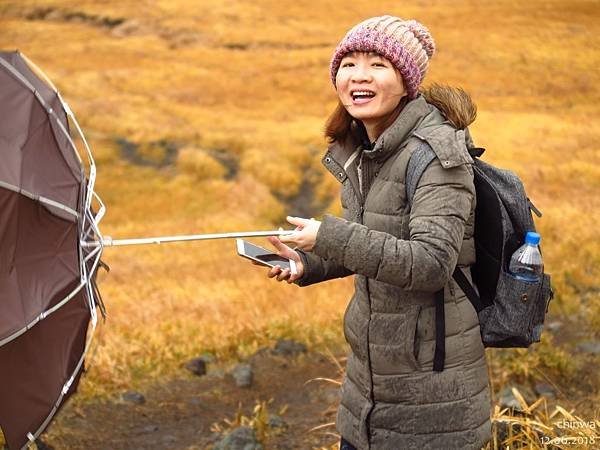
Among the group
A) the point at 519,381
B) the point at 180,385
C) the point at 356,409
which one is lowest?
the point at 180,385

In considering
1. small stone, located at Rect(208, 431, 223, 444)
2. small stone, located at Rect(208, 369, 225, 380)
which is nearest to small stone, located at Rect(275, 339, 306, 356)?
small stone, located at Rect(208, 369, 225, 380)

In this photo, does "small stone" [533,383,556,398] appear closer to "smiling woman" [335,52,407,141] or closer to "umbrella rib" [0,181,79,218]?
"smiling woman" [335,52,407,141]

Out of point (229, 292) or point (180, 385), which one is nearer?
point (180, 385)

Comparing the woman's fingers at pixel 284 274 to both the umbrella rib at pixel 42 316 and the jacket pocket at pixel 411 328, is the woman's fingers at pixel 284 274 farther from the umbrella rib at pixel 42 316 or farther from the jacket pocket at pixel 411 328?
the umbrella rib at pixel 42 316

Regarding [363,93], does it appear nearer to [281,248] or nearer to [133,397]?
[281,248]

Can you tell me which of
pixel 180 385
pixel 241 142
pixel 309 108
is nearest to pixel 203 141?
pixel 241 142

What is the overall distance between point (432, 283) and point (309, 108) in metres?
24.7

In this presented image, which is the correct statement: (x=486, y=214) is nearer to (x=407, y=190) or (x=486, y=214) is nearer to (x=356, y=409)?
(x=407, y=190)

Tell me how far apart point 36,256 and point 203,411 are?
12.2 ft

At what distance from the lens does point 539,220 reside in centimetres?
1227

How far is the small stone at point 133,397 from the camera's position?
21.0 feet

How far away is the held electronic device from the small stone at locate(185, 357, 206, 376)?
13.3 ft

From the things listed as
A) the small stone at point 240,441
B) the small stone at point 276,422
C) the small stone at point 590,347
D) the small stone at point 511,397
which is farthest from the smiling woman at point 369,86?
the small stone at point 590,347

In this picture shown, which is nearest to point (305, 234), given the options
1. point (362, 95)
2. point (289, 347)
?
point (362, 95)
